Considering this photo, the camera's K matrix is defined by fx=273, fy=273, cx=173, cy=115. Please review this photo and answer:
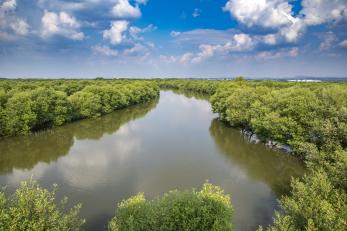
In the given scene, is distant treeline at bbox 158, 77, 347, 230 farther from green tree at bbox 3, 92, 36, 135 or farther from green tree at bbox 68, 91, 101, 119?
green tree at bbox 3, 92, 36, 135

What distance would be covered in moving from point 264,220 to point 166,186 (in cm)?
1146

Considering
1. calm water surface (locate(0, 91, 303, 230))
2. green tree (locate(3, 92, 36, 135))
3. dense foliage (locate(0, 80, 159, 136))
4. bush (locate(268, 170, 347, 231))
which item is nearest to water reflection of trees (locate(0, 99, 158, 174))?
calm water surface (locate(0, 91, 303, 230))

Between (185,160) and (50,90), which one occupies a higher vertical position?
(50,90)

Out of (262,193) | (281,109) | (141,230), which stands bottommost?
(262,193)

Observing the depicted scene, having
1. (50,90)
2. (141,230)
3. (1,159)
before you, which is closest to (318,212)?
(141,230)

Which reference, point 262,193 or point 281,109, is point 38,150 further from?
point 281,109

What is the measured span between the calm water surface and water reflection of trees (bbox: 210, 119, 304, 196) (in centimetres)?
12

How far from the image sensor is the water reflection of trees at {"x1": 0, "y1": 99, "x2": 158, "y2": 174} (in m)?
41.2

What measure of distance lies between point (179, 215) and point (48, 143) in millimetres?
40869

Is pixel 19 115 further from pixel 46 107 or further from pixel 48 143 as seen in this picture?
pixel 48 143

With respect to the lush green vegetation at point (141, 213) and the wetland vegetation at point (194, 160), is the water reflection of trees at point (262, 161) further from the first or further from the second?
the lush green vegetation at point (141, 213)

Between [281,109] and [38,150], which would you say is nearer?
[281,109]

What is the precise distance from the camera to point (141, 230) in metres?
17.0

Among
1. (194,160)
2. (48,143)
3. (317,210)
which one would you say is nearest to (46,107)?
(48,143)
